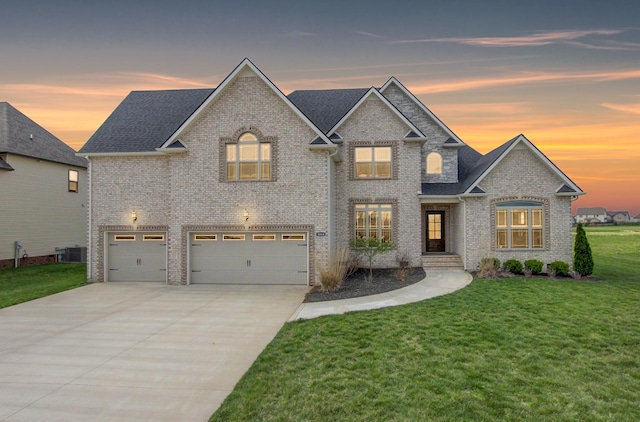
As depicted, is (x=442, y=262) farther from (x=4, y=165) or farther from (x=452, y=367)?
(x=4, y=165)

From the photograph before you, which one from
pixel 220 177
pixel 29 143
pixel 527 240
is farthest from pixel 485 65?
pixel 29 143

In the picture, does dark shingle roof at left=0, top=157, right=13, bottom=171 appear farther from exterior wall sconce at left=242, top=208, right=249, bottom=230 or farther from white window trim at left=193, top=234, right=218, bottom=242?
exterior wall sconce at left=242, top=208, right=249, bottom=230

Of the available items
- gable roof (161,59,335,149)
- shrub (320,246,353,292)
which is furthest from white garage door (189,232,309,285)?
gable roof (161,59,335,149)

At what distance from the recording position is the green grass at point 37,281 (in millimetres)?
12633

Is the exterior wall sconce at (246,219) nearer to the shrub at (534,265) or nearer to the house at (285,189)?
the house at (285,189)

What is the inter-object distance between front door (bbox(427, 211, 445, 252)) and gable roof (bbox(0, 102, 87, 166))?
25037 mm

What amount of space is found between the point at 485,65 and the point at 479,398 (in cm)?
2110

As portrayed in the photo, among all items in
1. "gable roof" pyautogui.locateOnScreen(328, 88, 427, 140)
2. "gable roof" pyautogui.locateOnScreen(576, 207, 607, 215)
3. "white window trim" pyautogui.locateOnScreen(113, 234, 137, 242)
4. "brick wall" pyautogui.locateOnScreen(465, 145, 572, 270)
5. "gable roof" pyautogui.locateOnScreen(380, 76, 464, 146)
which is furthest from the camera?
"gable roof" pyautogui.locateOnScreen(576, 207, 607, 215)

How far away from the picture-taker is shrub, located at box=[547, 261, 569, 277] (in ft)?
48.6

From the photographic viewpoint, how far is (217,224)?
47.6ft

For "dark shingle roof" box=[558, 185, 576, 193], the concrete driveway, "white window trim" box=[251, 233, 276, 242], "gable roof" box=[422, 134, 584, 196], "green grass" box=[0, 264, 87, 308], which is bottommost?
"green grass" box=[0, 264, 87, 308]

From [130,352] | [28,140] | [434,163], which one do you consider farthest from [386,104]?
[28,140]

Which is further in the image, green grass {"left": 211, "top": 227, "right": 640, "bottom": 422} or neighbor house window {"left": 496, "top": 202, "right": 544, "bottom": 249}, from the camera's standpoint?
neighbor house window {"left": 496, "top": 202, "right": 544, "bottom": 249}

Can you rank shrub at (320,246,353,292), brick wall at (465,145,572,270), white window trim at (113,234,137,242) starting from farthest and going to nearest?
1. white window trim at (113,234,137,242)
2. brick wall at (465,145,572,270)
3. shrub at (320,246,353,292)
